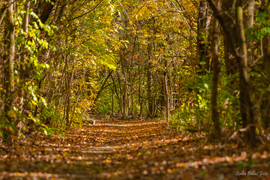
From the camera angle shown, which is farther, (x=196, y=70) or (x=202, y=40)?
(x=202, y=40)

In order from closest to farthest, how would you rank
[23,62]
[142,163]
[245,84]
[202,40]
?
[245,84] → [142,163] → [23,62] → [202,40]

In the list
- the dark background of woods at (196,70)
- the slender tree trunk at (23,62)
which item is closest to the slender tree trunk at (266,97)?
the dark background of woods at (196,70)

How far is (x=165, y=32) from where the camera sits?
18531mm

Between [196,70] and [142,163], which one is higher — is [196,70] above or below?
above

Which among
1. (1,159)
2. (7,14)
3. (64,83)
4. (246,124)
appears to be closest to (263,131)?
(246,124)

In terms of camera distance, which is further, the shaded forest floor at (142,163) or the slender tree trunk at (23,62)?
the slender tree trunk at (23,62)

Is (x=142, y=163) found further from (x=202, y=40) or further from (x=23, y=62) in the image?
(x=202, y=40)

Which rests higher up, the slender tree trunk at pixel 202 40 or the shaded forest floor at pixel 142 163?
the slender tree trunk at pixel 202 40

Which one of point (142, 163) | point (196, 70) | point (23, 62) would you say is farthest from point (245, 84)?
point (23, 62)

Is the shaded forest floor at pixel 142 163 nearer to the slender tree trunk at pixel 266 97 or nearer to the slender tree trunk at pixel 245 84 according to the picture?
the slender tree trunk at pixel 245 84

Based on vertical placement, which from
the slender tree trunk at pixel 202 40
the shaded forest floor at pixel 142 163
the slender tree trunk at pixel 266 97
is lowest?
the shaded forest floor at pixel 142 163

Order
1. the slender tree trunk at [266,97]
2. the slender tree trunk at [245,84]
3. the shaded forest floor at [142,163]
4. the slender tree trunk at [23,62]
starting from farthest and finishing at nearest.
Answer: the slender tree trunk at [23,62]
the slender tree trunk at [266,97]
the slender tree trunk at [245,84]
the shaded forest floor at [142,163]

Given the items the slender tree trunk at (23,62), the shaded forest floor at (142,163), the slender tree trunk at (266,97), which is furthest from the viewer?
the slender tree trunk at (23,62)

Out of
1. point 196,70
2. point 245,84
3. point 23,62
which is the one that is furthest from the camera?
point 196,70
